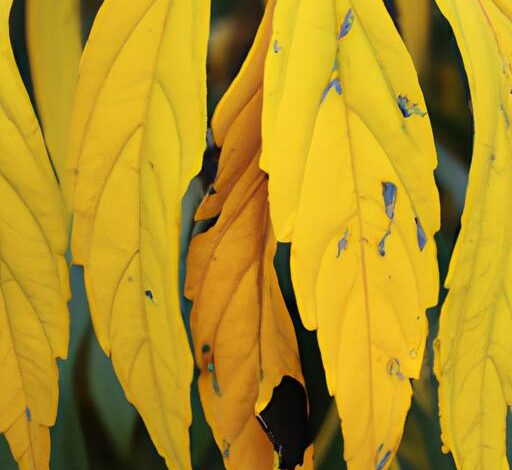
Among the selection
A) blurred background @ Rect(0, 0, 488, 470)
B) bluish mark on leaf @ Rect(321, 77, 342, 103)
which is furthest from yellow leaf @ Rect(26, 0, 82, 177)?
bluish mark on leaf @ Rect(321, 77, 342, 103)

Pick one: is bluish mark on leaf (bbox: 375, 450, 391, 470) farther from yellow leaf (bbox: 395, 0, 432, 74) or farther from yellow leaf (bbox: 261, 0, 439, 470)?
yellow leaf (bbox: 395, 0, 432, 74)

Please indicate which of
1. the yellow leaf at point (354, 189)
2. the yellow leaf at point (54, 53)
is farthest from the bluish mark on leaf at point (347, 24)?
the yellow leaf at point (54, 53)

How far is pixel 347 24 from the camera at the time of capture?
33 cm

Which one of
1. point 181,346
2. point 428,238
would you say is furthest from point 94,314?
point 428,238

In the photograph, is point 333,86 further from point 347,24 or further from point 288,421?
point 288,421

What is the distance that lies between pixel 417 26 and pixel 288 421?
0.19m

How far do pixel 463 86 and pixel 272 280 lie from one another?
0.12 metres

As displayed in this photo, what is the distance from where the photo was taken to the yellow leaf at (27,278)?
35cm

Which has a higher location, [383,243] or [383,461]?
[383,243]

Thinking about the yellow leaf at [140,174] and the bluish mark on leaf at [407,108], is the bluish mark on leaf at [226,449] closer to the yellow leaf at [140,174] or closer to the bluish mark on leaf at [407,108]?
the yellow leaf at [140,174]

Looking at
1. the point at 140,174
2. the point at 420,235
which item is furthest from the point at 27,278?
the point at 420,235

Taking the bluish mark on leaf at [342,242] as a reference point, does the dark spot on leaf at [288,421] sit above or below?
below

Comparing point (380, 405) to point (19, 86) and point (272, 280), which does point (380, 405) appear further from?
point (19, 86)

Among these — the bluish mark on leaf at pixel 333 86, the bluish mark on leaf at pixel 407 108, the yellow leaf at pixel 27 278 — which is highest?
the bluish mark on leaf at pixel 333 86
